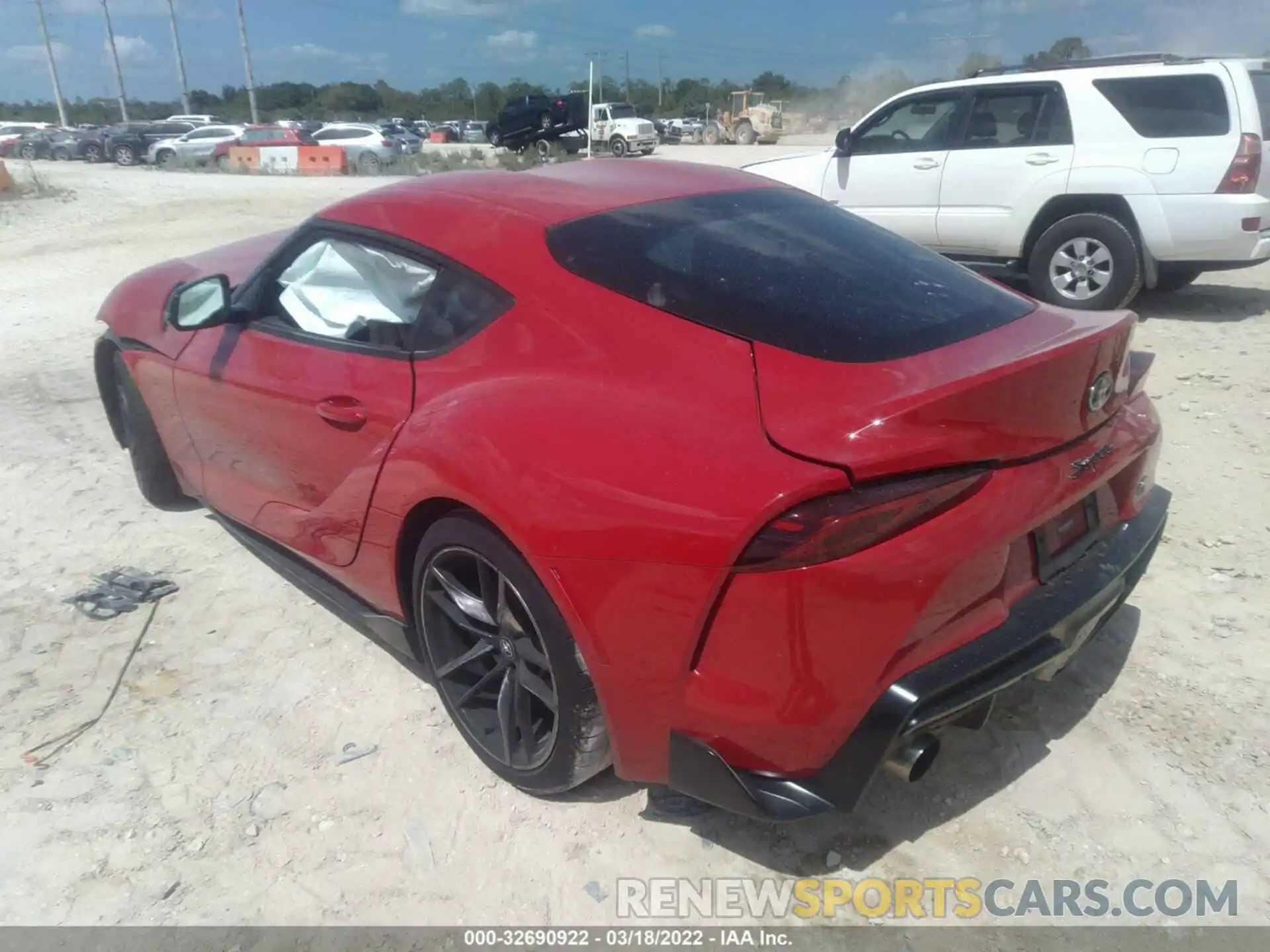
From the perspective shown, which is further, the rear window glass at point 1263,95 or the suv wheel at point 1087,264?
the suv wheel at point 1087,264

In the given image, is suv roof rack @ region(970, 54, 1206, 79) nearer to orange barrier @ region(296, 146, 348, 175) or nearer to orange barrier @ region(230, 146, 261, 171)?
orange barrier @ region(296, 146, 348, 175)

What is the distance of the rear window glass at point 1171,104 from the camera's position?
22.0ft

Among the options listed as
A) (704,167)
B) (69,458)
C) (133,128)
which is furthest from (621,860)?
(133,128)

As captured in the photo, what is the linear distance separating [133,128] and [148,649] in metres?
42.3

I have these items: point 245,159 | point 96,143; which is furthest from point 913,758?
point 96,143

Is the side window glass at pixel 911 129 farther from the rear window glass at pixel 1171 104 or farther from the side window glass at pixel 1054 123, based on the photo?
the rear window glass at pixel 1171 104

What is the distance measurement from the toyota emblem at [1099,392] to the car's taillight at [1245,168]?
5.47 m

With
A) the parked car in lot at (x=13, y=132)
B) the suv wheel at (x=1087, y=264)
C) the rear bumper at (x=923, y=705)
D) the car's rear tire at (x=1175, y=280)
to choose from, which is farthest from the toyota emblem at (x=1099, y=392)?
the parked car in lot at (x=13, y=132)

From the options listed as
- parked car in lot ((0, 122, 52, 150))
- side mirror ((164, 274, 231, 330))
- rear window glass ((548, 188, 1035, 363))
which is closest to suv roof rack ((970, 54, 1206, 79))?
rear window glass ((548, 188, 1035, 363))

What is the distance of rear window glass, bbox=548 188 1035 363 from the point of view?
2.26m

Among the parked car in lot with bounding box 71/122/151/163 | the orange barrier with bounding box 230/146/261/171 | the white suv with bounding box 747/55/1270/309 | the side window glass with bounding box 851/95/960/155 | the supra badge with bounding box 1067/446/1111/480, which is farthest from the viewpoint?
the parked car in lot with bounding box 71/122/151/163

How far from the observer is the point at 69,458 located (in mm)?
5215

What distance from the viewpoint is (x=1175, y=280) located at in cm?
779

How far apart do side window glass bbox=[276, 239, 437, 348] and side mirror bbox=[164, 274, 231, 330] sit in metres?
0.20
